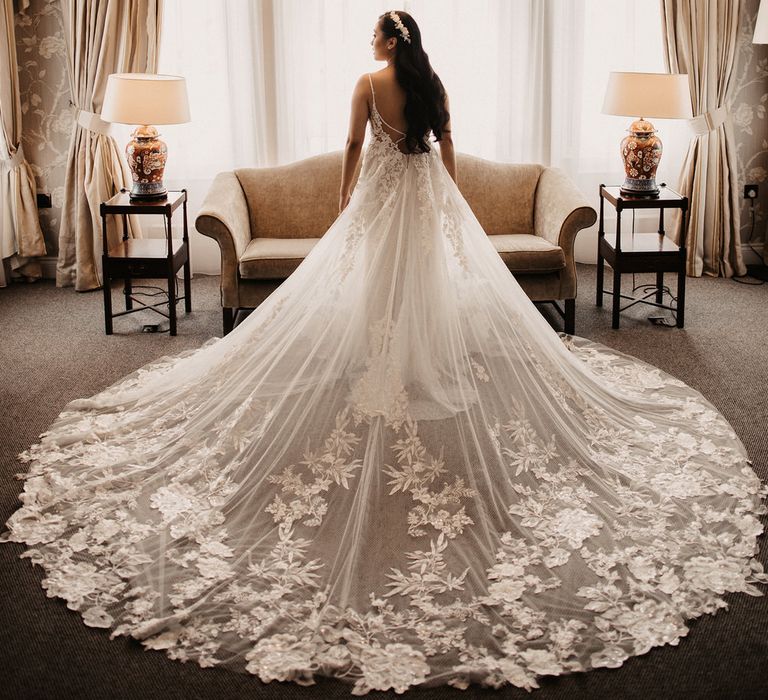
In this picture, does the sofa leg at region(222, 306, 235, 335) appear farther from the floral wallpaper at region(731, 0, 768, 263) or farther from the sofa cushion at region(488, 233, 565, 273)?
the floral wallpaper at region(731, 0, 768, 263)

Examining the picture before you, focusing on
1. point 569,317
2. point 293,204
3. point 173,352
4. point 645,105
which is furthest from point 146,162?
point 645,105

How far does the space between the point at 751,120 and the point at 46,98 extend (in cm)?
484

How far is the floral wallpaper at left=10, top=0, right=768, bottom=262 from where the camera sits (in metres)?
6.38

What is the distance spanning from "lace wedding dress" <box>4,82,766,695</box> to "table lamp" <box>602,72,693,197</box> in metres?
1.81

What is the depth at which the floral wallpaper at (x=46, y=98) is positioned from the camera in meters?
6.36

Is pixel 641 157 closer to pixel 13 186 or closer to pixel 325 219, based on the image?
pixel 325 219

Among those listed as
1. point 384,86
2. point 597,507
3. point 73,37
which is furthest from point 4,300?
point 597,507

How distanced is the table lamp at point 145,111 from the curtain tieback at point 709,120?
3382mm

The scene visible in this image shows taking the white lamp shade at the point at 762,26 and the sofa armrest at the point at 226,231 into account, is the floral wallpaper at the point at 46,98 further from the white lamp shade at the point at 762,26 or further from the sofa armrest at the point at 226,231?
the white lamp shade at the point at 762,26

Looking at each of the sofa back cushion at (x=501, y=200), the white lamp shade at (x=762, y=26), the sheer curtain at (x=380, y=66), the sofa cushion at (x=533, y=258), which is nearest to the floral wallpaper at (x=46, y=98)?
the sheer curtain at (x=380, y=66)

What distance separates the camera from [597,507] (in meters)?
3.34

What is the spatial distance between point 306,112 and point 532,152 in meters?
1.56

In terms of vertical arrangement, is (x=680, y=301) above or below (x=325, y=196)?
below

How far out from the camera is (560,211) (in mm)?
5473
